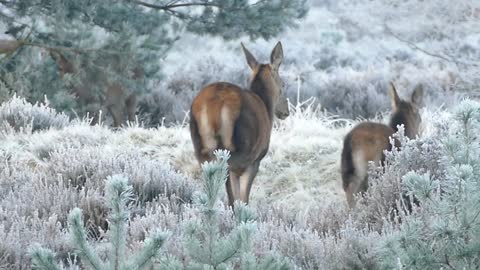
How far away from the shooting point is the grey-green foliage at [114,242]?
284cm

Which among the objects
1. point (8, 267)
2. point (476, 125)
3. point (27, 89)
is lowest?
point (27, 89)

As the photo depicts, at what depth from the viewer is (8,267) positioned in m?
4.42

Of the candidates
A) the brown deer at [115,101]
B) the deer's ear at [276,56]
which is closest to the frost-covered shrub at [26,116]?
the deer's ear at [276,56]

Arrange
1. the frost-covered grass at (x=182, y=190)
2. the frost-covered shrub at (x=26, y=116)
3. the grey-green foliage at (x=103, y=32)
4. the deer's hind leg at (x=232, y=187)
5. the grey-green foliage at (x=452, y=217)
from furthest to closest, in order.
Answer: the grey-green foliage at (x=103, y=32)
the frost-covered shrub at (x=26, y=116)
the deer's hind leg at (x=232, y=187)
the frost-covered grass at (x=182, y=190)
the grey-green foliage at (x=452, y=217)

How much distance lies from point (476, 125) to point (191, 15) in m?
11.3

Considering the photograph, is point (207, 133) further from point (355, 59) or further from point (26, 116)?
point (355, 59)

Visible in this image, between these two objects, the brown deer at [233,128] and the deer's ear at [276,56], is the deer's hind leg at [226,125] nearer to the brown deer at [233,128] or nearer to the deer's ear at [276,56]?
the brown deer at [233,128]

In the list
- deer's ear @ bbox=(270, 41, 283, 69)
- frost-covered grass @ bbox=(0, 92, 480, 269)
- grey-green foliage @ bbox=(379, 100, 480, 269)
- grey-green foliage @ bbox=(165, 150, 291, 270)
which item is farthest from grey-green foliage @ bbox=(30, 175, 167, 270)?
deer's ear @ bbox=(270, 41, 283, 69)

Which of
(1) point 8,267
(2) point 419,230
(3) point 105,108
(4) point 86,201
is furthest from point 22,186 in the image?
(3) point 105,108

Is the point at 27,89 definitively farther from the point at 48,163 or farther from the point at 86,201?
the point at 86,201

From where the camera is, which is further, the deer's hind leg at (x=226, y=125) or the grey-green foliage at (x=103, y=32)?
the grey-green foliage at (x=103, y=32)

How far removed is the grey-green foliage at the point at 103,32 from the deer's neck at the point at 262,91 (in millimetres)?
3367

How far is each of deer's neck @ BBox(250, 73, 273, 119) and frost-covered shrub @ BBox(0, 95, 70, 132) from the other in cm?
375

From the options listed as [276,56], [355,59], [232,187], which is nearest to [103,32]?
[276,56]
